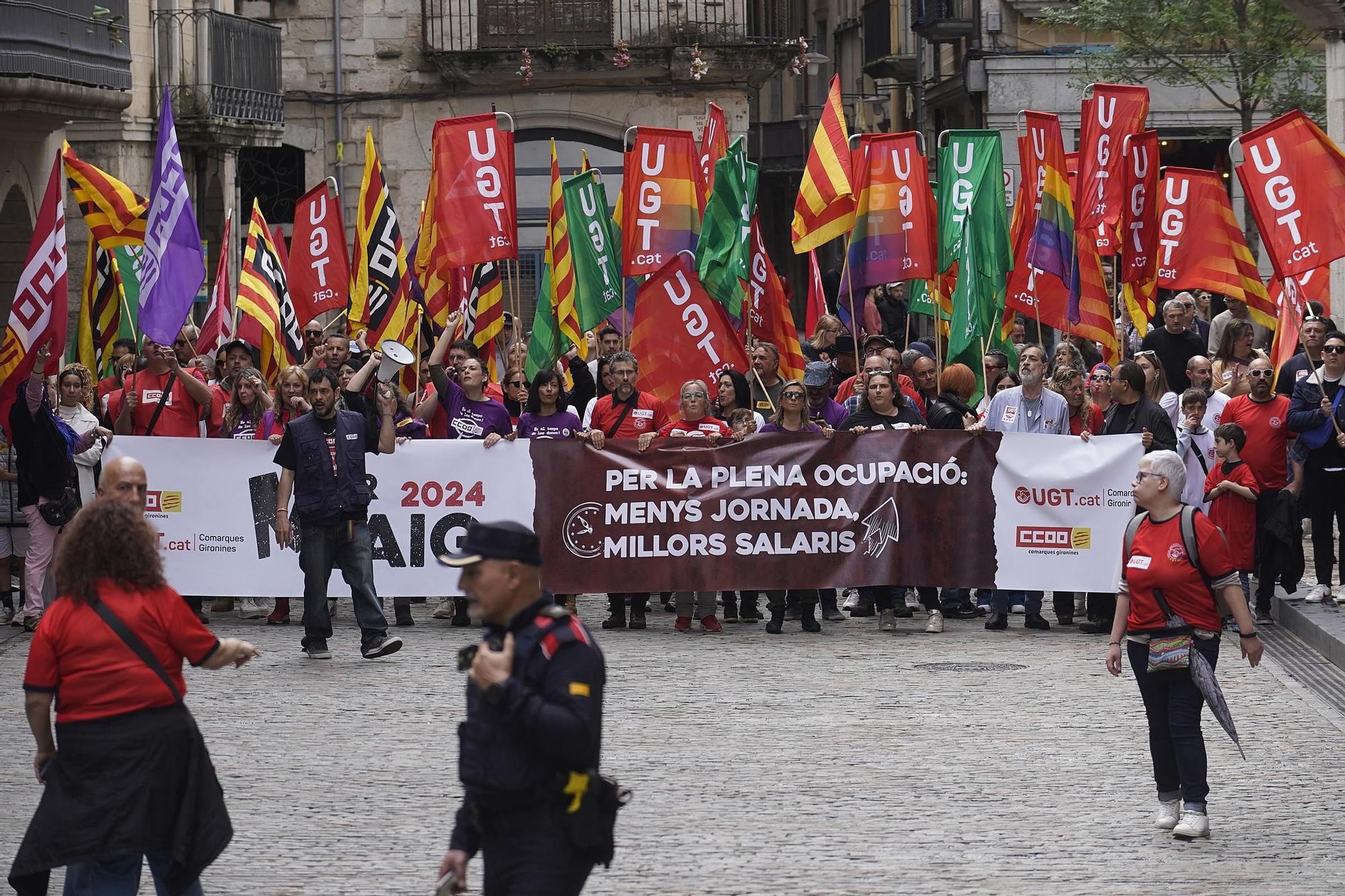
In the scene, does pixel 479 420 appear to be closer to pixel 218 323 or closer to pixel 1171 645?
pixel 218 323

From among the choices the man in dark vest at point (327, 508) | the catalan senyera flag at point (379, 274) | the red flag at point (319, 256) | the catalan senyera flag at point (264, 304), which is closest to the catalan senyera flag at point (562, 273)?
the catalan senyera flag at point (379, 274)

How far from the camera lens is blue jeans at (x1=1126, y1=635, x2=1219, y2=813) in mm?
8273

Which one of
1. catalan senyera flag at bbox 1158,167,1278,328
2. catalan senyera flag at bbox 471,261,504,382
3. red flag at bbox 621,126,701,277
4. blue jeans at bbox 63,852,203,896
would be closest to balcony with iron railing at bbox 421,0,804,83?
catalan senyera flag at bbox 471,261,504,382

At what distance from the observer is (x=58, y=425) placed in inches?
555

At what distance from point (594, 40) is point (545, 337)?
15.5 meters

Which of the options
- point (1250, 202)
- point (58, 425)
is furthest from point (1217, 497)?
point (58, 425)

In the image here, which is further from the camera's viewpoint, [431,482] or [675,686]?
[431,482]

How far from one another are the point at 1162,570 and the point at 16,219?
17.0m

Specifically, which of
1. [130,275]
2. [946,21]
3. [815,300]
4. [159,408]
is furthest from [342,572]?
[946,21]

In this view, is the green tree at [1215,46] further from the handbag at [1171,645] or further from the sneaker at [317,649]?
the handbag at [1171,645]

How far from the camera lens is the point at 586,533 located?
14.6 m

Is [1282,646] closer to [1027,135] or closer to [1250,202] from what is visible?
[1250,202]

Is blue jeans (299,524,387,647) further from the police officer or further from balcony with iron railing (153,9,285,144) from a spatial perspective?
balcony with iron railing (153,9,285,144)

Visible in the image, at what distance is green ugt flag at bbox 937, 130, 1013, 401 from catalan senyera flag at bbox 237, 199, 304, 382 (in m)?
5.52
